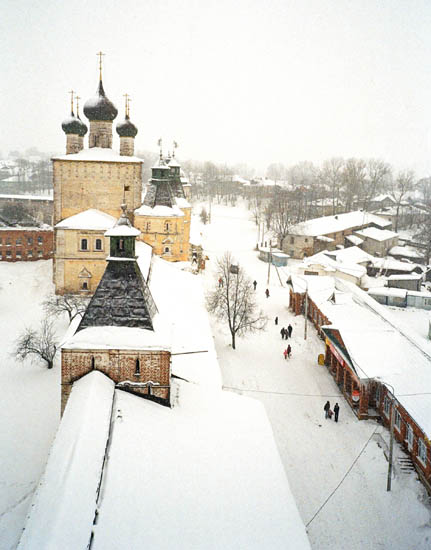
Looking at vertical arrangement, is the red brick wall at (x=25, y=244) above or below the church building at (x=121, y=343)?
below

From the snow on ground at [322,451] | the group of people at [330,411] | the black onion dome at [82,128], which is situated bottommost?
the snow on ground at [322,451]

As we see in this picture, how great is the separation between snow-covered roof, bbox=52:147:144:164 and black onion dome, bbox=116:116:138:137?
1468mm

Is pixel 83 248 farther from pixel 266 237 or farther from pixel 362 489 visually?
pixel 266 237

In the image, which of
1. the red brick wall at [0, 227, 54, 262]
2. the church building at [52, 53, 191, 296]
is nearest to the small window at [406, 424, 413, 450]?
the church building at [52, 53, 191, 296]

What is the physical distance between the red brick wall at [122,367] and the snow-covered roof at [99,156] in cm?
2051

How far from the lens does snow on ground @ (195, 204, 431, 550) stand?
11.6 m

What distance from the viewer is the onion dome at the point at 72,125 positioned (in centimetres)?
3011

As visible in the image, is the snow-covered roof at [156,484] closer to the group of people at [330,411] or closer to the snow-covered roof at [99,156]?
the group of people at [330,411]

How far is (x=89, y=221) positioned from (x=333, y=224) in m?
29.5

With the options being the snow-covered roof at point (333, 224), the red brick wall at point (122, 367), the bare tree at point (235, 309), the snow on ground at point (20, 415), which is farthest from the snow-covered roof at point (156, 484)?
the snow-covered roof at point (333, 224)

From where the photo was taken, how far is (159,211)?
28328 mm

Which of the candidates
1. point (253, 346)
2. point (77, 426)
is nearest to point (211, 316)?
point (253, 346)

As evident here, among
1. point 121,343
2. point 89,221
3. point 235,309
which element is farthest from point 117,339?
point 89,221

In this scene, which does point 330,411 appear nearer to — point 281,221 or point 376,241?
point 281,221
